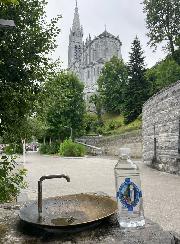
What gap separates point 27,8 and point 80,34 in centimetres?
11332

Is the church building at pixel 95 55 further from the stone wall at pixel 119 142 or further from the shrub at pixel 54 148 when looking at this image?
the stone wall at pixel 119 142

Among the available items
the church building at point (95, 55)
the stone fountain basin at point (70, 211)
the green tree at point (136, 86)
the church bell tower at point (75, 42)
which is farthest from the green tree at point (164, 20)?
the church bell tower at point (75, 42)

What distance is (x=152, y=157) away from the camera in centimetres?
1827

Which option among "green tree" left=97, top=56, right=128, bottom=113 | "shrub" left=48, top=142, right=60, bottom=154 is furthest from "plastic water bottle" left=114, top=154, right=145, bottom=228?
"green tree" left=97, top=56, right=128, bottom=113

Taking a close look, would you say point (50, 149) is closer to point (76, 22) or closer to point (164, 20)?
point (164, 20)

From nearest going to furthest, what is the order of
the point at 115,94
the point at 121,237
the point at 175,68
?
1. the point at 121,237
2. the point at 175,68
3. the point at 115,94

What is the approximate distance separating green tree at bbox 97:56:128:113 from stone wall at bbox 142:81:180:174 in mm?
39302

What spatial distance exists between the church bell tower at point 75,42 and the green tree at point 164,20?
79110 millimetres

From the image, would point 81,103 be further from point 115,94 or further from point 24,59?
point 24,59

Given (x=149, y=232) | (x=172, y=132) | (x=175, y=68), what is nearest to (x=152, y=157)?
(x=172, y=132)

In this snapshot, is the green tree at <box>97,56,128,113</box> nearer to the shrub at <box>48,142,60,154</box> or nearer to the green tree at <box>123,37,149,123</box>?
the green tree at <box>123,37,149,123</box>

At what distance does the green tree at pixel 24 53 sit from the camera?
10.4 m

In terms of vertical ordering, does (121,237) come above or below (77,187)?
above

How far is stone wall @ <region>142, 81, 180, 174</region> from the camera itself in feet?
47.8
